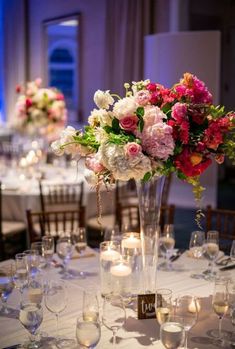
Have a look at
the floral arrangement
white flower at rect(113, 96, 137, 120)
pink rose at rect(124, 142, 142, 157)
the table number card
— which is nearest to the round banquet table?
the table number card

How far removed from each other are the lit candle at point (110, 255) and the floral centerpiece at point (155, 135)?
361 millimetres

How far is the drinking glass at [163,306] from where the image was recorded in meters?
1.67

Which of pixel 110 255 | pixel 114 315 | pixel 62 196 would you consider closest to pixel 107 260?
pixel 110 255

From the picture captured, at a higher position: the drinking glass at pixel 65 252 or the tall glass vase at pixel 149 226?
the tall glass vase at pixel 149 226

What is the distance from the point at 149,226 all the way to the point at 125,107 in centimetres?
50

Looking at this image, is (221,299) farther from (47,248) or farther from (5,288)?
(47,248)

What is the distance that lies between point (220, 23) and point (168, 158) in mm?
7535

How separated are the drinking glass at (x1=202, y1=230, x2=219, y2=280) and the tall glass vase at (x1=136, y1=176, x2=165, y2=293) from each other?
420mm

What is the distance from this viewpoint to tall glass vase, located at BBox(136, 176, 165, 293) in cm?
212

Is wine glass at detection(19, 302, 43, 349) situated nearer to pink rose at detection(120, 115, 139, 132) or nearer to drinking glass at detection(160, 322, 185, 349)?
drinking glass at detection(160, 322, 185, 349)

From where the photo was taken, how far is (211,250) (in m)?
2.47

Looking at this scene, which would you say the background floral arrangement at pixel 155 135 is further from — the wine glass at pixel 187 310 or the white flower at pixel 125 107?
the wine glass at pixel 187 310

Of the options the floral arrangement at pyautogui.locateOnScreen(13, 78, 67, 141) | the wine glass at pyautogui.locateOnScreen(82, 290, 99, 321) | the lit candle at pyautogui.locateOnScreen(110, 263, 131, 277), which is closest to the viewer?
the wine glass at pyautogui.locateOnScreen(82, 290, 99, 321)

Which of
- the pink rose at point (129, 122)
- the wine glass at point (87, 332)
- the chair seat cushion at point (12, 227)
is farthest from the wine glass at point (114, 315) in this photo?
the chair seat cushion at point (12, 227)
